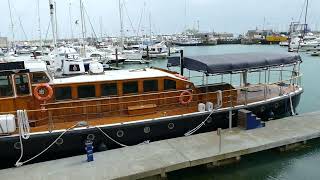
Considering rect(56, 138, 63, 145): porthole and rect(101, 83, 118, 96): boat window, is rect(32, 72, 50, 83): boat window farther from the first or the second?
rect(56, 138, 63, 145): porthole

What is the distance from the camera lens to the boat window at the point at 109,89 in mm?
12188

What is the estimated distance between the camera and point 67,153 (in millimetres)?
11492

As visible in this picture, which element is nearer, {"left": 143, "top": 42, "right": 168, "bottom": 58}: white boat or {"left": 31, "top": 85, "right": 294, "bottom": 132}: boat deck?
{"left": 31, "top": 85, "right": 294, "bottom": 132}: boat deck

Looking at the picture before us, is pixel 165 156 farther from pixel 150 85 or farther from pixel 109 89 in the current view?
pixel 109 89

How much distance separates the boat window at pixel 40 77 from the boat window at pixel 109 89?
1963 millimetres

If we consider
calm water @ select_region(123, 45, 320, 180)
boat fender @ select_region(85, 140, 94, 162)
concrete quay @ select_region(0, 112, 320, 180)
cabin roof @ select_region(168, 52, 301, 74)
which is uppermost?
cabin roof @ select_region(168, 52, 301, 74)

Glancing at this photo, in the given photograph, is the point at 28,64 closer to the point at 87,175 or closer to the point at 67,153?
the point at 67,153

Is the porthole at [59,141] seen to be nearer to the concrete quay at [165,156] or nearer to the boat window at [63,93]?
the concrete quay at [165,156]

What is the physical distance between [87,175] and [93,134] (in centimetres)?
207

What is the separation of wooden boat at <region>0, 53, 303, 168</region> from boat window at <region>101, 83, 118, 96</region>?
0.04 meters

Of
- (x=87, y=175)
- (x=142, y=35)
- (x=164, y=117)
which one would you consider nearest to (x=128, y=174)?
(x=87, y=175)

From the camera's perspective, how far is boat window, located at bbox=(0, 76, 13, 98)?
1084 cm

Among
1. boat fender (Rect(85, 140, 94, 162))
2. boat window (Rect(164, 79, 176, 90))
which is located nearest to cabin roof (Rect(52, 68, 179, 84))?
boat window (Rect(164, 79, 176, 90))

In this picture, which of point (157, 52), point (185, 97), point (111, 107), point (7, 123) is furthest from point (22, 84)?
point (157, 52)
